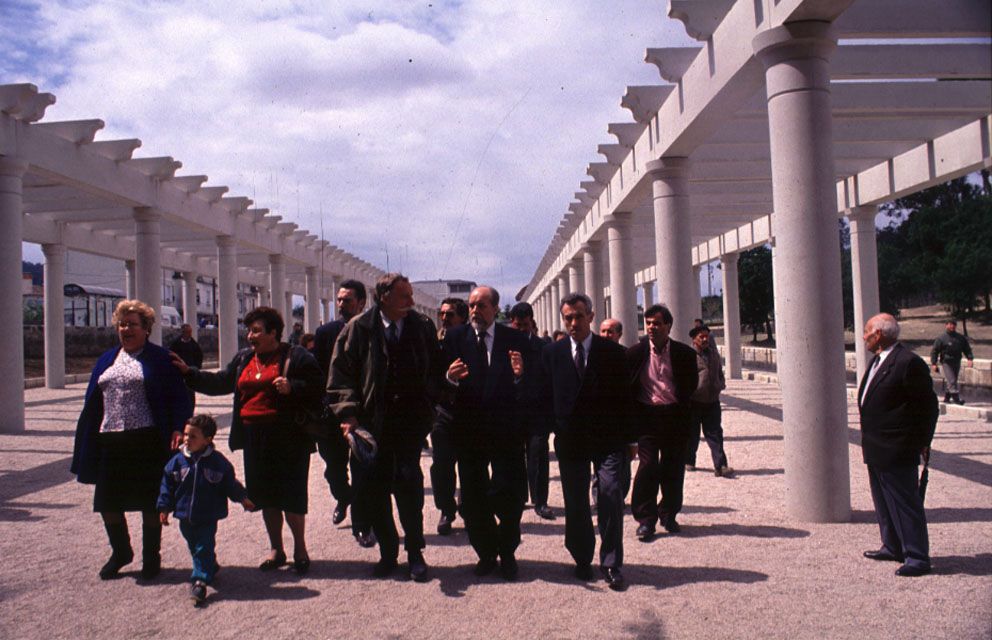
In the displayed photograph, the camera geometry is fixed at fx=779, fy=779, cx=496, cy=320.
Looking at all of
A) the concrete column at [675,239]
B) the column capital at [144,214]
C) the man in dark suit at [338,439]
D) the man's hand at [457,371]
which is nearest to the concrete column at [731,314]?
the concrete column at [675,239]

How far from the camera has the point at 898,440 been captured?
4.64 metres

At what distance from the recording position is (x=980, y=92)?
991cm

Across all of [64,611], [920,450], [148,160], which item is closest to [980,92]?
[920,450]

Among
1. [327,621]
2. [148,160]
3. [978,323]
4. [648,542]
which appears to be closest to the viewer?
[327,621]

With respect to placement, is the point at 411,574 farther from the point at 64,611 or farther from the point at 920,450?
the point at 920,450

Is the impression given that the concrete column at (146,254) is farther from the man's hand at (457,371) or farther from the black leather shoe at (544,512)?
the man's hand at (457,371)

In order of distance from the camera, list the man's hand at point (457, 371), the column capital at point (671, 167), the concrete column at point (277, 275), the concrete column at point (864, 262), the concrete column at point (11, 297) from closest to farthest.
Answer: the man's hand at point (457, 371), the column capital at point (671, 167), the concrete column at point (11, 297), the concrete column at point (864, 262), the concrete column at point (277, 275)

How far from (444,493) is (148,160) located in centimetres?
1294

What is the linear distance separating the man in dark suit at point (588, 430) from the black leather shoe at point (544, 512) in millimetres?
1535

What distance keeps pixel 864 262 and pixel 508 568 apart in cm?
1322

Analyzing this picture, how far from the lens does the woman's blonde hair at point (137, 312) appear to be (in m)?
4.77

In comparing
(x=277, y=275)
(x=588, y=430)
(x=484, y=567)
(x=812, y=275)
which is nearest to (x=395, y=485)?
(x=484, y=567)

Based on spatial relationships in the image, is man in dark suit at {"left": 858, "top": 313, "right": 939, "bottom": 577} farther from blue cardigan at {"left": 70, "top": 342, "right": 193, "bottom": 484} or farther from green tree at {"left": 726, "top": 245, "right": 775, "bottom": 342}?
green tree at {"left": 726, "top": 245, "right": 775, "bottom": 342}

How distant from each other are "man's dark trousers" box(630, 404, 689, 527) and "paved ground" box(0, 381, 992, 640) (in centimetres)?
28
